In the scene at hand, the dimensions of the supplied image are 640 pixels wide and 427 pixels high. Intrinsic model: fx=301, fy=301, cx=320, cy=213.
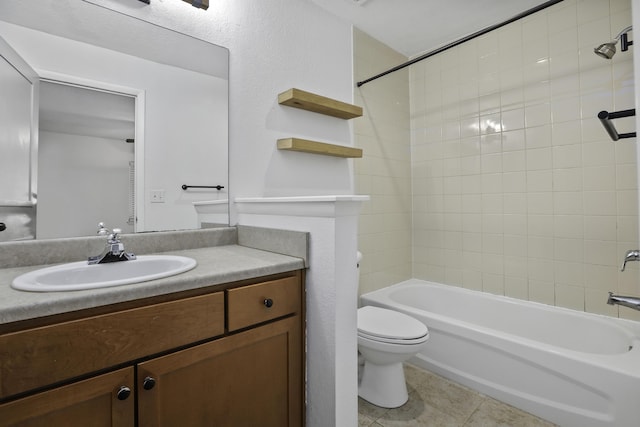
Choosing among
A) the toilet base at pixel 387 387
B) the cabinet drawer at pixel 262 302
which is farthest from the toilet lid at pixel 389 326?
the cabinet drawer at pixel 262 302

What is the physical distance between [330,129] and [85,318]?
65.8 inches

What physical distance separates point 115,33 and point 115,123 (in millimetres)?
371

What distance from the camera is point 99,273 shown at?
3.47 ft

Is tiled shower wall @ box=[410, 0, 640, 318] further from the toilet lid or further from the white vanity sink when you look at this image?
the white vanity sink

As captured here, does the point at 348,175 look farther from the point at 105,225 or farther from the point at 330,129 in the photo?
the point at 105,225

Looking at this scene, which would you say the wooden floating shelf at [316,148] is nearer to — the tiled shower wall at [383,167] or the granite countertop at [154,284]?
the tiled shower wall at [383,167]

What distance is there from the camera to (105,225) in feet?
4.02

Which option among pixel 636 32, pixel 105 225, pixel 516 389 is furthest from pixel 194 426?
pixel 636 32

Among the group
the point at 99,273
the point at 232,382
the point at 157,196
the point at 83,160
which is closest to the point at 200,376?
the point at 232,382

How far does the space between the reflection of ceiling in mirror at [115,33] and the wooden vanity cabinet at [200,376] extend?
112cm

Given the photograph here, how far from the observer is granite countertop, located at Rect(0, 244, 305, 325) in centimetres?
67

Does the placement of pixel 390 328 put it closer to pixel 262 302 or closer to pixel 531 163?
pixel 262 302

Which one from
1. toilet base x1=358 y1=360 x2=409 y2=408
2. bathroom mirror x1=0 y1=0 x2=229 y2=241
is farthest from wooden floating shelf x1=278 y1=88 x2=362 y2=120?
toilet base x1=358 y1=360 x2=409 y2=408

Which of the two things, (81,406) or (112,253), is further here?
(112,253)
